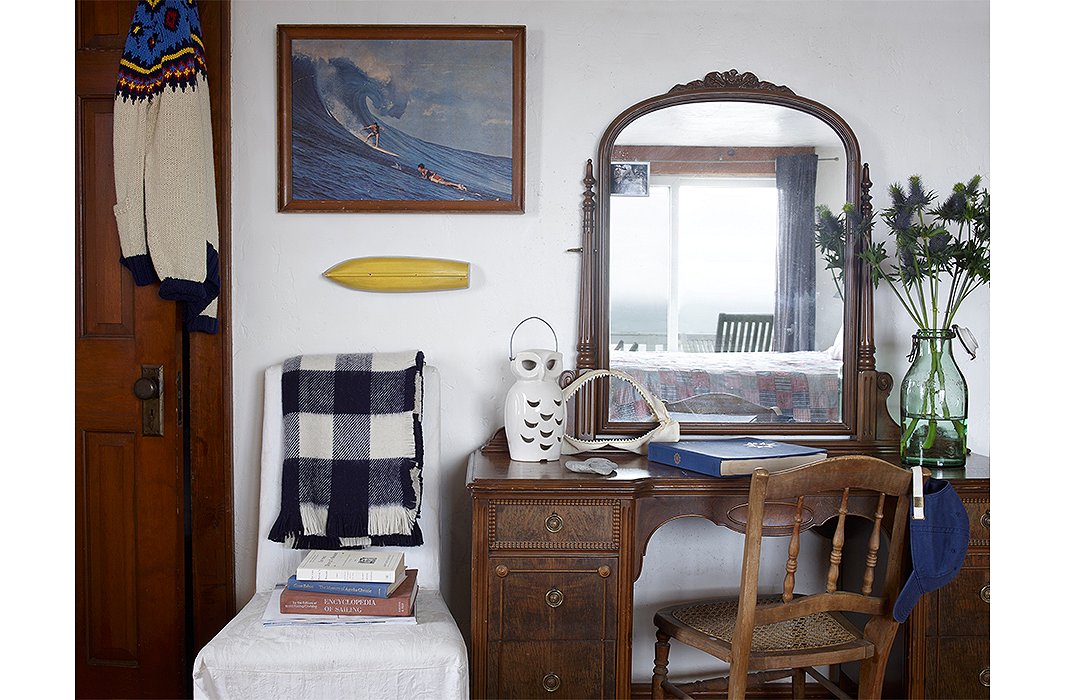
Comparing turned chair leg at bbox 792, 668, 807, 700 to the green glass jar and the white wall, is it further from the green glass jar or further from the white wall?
the white wall

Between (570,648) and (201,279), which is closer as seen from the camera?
(570,648)

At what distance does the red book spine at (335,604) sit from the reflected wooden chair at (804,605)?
68 centimetres

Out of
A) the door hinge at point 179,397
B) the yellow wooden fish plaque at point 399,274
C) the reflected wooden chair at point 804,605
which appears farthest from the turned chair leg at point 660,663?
the door hinge at point 179,397

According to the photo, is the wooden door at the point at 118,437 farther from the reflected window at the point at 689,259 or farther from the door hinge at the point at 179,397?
the reflected window at the point at 689,259

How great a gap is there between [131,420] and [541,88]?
4.81 ft

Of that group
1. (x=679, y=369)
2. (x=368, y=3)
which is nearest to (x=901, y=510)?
(x=679, y=369)

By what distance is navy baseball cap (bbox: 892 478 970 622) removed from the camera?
1866 mm

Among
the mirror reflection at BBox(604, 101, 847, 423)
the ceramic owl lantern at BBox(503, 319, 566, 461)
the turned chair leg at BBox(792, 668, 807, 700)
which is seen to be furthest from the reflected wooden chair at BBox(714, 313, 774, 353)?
the turned chair leg at BBox(792, 668, 807, 700)

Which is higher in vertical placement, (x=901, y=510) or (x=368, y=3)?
(x=368, y=3)

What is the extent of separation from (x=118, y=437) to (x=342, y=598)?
86 cm

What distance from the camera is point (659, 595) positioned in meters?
2.60

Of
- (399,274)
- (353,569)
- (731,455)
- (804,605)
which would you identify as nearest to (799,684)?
(804,605)

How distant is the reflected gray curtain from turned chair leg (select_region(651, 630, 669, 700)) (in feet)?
2.90

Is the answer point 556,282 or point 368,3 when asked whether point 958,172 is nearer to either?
point 556,282
